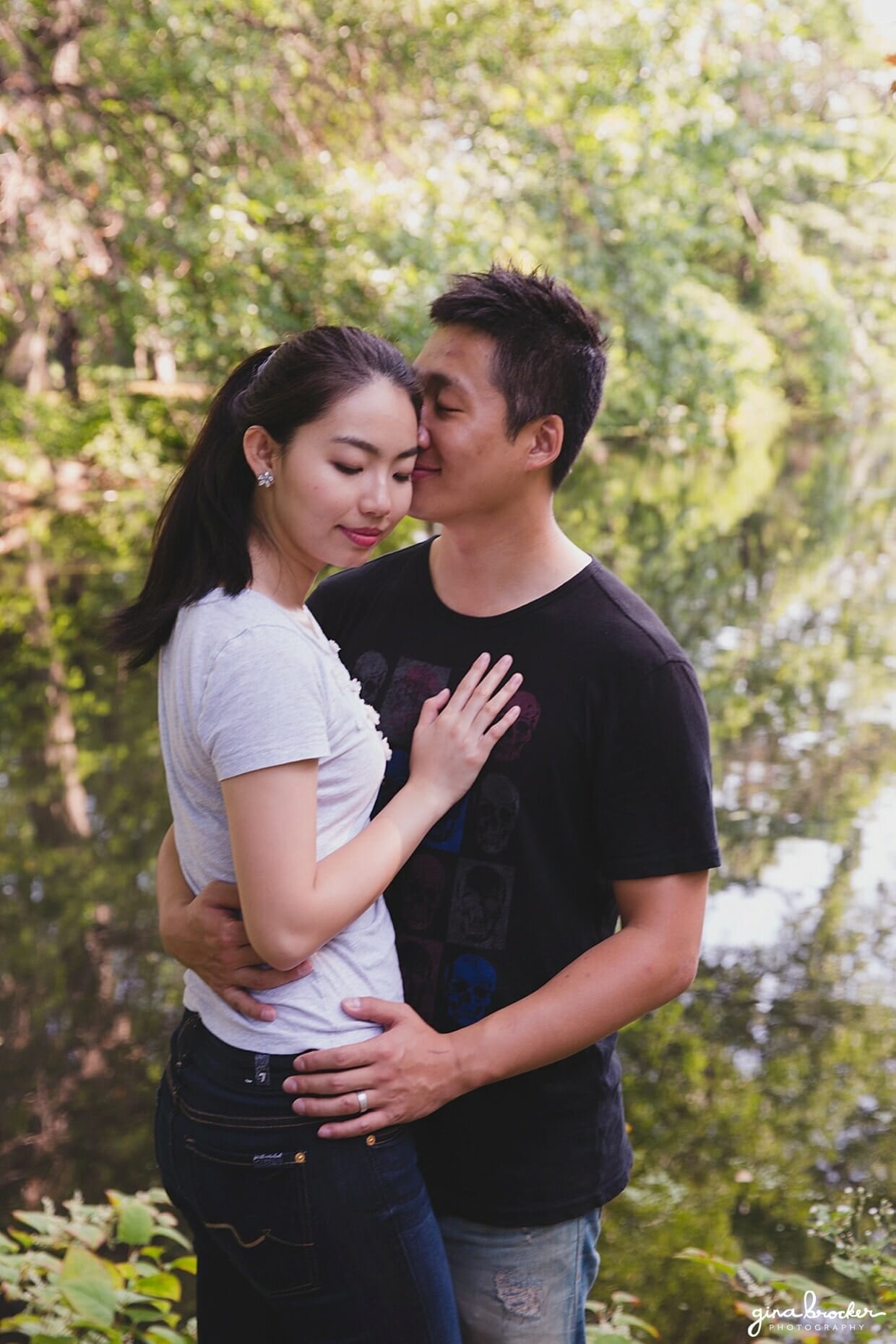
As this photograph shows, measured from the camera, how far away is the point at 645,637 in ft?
6.12

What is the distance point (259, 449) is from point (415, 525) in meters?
12.4

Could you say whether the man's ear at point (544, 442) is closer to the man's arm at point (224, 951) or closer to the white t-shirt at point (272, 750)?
the white t-shirt at point (272, 750)

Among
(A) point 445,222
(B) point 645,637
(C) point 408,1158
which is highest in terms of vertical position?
(A) point 445,222

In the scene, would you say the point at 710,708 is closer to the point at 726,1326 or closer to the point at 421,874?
the point at 726,1326

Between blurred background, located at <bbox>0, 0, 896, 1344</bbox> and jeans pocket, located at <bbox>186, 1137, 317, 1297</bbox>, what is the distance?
1847 millimetres

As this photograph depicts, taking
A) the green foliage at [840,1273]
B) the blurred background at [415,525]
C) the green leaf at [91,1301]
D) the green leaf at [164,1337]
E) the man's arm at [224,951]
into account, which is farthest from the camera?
the blurred background at [415,525]

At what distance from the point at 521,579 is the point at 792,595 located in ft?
34.7

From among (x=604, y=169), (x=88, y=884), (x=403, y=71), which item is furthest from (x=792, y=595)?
(x=88, y=884)

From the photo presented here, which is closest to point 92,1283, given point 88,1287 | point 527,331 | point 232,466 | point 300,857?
point 88,1287

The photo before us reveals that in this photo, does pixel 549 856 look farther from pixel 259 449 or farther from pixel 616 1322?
pixel 616 1322

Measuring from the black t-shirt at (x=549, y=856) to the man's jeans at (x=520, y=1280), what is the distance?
1.4 inches

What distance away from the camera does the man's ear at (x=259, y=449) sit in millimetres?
1722

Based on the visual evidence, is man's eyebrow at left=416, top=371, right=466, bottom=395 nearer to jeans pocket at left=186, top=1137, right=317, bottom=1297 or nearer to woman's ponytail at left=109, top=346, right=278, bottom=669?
woman's ponytail at left=109, top=346, right=278, bottom=669

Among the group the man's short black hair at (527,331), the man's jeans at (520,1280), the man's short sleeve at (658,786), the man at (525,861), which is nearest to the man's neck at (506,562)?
the man at (525,861)
